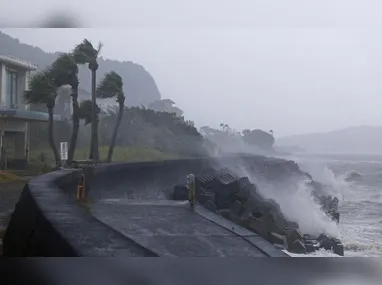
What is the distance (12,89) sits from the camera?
273cm

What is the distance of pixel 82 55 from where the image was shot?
2625 mm

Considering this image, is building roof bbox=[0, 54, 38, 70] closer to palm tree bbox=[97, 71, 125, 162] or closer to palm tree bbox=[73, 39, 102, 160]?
palm tree bbox=[73, 39, 102, 160]

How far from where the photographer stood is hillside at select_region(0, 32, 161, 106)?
2598mm

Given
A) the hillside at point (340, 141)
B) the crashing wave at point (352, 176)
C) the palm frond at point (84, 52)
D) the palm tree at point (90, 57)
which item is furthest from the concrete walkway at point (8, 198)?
the crashing wave at point (352, 176)

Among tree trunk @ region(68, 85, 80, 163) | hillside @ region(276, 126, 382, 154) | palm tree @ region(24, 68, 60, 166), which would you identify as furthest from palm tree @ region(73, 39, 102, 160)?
hillside @ region(276, 126, 382, 154)

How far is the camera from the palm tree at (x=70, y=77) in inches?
104

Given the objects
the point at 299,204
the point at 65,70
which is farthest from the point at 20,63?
the point at 299,204

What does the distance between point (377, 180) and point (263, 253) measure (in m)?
0.88

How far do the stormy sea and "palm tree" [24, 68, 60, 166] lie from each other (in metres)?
1.54

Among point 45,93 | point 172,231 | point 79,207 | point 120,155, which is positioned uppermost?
point 45,93

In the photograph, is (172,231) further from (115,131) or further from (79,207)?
(115,131)

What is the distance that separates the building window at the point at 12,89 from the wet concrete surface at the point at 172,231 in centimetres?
81

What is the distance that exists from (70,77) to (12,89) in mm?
373

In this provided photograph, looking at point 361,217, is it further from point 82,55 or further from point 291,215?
point 82,55
